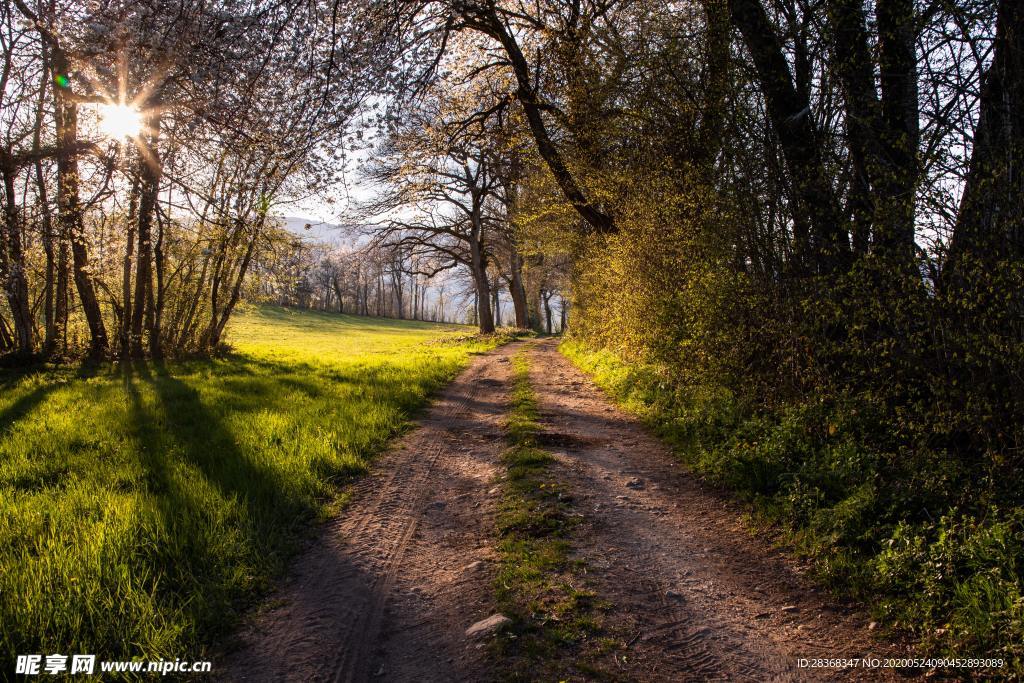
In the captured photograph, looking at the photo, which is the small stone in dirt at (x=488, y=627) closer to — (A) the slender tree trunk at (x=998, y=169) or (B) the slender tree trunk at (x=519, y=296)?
(A) the slender tree trunk at (x=998, y=169)

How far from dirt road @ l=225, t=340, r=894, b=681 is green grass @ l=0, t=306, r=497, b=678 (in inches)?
14.7

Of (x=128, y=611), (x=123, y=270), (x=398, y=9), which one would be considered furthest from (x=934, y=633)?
(x=123, y=270)

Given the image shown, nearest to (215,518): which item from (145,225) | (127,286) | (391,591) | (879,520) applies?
(391,591)

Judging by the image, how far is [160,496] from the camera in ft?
14.5

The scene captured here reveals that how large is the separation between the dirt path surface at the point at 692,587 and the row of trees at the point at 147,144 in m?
6.54

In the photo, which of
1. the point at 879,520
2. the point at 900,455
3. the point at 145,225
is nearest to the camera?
the point at 879,520

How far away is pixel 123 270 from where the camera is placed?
46.8 feet

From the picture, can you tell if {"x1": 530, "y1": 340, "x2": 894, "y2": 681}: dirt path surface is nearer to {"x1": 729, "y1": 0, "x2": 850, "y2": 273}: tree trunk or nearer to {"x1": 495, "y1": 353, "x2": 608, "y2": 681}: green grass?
{"x1": 495, "y1": 353, "x2": 608, "y2": 681}: green grass

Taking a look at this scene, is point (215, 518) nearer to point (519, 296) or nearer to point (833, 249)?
point (833, 249)

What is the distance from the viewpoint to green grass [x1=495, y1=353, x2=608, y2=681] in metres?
2.65

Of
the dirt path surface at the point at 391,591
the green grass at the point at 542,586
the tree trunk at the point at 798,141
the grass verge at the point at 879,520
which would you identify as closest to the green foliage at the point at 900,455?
the grass verge at the point at 879,520

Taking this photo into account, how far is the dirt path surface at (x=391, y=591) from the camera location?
2.67 m

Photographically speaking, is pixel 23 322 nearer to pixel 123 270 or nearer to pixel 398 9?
pixel 123 270

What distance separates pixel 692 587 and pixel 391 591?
1.97 meters
